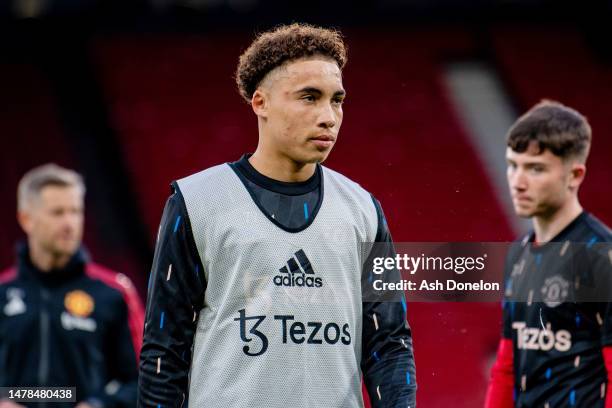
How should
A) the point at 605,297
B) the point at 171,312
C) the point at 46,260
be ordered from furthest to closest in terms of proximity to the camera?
the point at 46,260
the point at 605,297
the point at 171,312

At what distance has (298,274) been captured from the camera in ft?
8.38

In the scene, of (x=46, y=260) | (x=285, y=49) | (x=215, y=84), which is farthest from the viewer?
(x=215, y=84)

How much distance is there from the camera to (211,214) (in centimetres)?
255

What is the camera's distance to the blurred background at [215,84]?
326 inches

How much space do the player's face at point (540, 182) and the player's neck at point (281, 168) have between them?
1051 mm

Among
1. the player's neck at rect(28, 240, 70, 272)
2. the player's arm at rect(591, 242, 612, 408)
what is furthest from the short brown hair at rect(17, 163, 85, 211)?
the player's arm at rect(591, 242, 612, 408)

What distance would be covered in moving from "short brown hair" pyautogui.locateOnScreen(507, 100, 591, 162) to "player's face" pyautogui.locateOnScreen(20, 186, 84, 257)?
2.15m

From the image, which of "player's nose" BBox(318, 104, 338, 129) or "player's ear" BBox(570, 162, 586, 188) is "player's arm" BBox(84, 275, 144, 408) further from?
"player's nose" BBox(318, 104, 338, 129)

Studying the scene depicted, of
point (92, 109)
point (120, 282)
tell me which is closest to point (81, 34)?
point (92, 109)

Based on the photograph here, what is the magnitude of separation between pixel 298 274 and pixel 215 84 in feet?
21.4

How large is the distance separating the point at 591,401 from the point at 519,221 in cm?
462

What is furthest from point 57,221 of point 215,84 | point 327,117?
point 215,84

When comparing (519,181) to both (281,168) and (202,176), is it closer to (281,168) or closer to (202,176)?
(281,168)

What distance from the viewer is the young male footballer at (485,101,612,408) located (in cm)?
321
